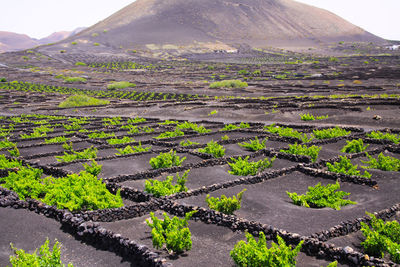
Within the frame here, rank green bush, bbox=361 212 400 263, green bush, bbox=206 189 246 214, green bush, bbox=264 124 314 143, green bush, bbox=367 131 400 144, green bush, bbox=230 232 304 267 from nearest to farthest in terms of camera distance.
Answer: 1. green bush, bbox=230 232 304 267
2. green bush, bbox=361 212 400 263
3. green bush, bbox=206 189 246 214
4. green bush, bbox=367 131 400 144
5. green bush, bbox=264 124 314 143

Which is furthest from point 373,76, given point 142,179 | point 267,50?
point 267,50

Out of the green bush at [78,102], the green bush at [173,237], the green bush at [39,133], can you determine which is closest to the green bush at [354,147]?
the green bush at [173,237]

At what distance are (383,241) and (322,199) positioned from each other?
10.2ft

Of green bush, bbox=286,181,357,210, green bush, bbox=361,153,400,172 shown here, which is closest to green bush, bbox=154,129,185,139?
green bush, bbox=361,153,400,172

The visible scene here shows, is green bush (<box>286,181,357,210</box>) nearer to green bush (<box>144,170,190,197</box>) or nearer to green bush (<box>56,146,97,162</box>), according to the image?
green bush (<box>144,170,190,197</box>)

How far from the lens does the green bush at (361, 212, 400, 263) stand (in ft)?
24.3

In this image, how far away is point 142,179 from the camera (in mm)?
13766

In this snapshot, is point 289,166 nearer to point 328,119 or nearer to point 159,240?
point 159,240

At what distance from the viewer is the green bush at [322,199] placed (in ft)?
35.1

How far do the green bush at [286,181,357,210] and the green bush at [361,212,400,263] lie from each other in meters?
2.25

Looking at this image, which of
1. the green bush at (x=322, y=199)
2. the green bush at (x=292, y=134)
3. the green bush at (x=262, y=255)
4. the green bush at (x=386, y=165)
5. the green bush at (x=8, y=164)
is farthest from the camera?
the green bush at (x=292, y=134)

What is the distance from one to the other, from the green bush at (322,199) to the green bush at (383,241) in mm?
2253

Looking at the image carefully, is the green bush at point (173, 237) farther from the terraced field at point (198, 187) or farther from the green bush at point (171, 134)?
the green bush at point (171, 134)

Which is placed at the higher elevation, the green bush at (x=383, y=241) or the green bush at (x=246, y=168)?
the green bush at (x=383, y=241)
